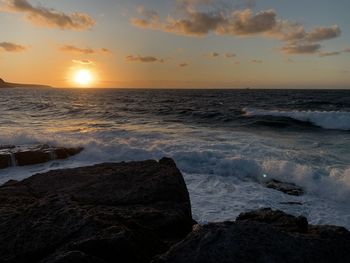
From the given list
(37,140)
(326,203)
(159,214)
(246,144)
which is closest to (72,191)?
(159,214)

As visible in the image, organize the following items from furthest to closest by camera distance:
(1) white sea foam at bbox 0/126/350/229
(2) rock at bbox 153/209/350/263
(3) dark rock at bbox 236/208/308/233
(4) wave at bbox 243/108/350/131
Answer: (4) wave at bbox 243/108/350/131, (1) white sea foam at bbox 0/126/350/229, (3) dark rock at bbox 236/208/308/233, (2) rock at bbox 153/209/350/263

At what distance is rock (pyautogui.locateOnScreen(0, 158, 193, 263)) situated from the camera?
12.0 ft

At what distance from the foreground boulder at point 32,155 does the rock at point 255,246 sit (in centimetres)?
1066

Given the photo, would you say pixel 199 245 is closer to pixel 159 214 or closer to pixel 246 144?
pixel 159 214

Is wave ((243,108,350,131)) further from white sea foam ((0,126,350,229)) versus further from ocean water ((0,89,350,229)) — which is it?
white sea foam ((0,126,350,229))

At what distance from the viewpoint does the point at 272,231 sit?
3547 mm

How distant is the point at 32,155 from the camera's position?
1295 centimetres

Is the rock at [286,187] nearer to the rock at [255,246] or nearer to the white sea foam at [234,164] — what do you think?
the white sea foam at [234,164]

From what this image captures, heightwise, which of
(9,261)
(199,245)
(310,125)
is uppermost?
(199,245)

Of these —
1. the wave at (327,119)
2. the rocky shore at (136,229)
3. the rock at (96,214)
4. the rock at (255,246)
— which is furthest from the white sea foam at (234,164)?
the wave at (327,119)

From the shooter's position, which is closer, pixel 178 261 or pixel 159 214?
pixel 178 261

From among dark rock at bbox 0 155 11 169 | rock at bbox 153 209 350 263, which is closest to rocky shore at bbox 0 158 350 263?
rock at bbox 153 209 350 263

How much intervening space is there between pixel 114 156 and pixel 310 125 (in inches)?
666

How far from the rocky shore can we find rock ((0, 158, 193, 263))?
0.01 meters
